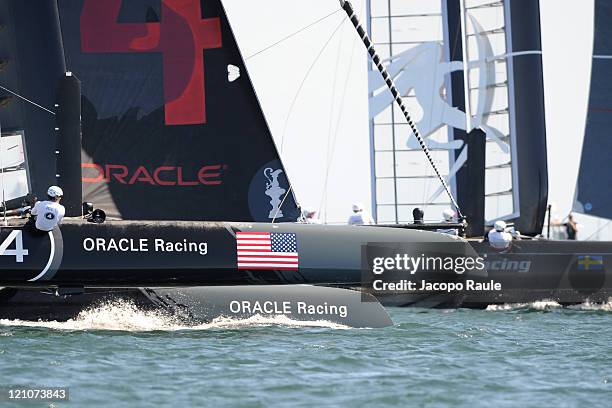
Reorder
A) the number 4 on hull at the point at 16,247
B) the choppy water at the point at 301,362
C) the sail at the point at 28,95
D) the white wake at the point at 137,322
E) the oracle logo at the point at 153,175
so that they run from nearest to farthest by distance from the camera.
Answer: the choppy water at the point at 301,362, the number 4 on hull at the point at 16,247, the white wake at the point at 137,322, the sail at the point at 28,95, the oracle logo at the point at 153,175

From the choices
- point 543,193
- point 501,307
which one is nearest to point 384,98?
point 543,193

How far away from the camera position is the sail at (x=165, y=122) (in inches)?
453

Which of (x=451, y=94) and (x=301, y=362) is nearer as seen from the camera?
(x=301, y=362)

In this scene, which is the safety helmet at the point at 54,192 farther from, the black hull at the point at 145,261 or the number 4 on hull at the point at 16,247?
the number 4 on hull at the point at 16,247

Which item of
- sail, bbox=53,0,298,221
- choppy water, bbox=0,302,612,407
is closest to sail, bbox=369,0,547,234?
sail, bbox=53,0,298,221

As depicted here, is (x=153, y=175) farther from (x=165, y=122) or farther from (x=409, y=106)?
(x=409, y=106)

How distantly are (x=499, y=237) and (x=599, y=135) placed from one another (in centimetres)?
372

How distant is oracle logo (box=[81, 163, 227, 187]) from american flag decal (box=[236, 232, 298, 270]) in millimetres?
1521

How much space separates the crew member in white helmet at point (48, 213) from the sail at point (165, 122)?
5.73 feet

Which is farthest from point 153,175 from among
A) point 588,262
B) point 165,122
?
point 588,262

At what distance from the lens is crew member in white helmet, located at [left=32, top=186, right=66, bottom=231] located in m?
9.53

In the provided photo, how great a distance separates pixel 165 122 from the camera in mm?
11641

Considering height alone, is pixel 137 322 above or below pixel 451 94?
below

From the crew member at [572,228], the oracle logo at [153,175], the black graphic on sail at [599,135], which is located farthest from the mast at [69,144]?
the black graphic on sail at [599,135]
